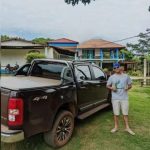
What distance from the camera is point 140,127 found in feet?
20.7

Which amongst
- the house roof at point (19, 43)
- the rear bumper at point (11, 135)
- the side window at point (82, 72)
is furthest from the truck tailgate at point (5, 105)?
the house roof at point (19, 43)

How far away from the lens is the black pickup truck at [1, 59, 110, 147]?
12.5 ft

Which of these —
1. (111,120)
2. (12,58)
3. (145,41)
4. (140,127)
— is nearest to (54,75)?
(111,120)

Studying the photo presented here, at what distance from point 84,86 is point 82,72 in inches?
19.3

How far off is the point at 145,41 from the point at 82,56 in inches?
1028

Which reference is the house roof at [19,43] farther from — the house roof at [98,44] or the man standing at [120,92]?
the house roof at [98,44]

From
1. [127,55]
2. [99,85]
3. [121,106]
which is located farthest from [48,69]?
[127,55]

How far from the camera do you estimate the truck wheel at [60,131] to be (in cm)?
463

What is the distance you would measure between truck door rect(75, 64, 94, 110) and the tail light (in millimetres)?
2022

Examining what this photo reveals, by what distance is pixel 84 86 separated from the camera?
19.4 ft

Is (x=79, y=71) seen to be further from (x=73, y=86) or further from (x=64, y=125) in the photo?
(x=64, y=125)

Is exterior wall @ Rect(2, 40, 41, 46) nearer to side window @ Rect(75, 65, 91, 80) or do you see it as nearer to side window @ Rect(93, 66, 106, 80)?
side window @ Rect(93, 66, 106, 80)

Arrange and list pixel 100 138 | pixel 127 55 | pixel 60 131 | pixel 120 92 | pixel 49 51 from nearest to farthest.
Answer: pixel 60 131 → pixel 100 138 → pixel 120 92 → pixel 49 51 → pixel 127 55

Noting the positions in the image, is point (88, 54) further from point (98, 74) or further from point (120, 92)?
point (120, 92)
